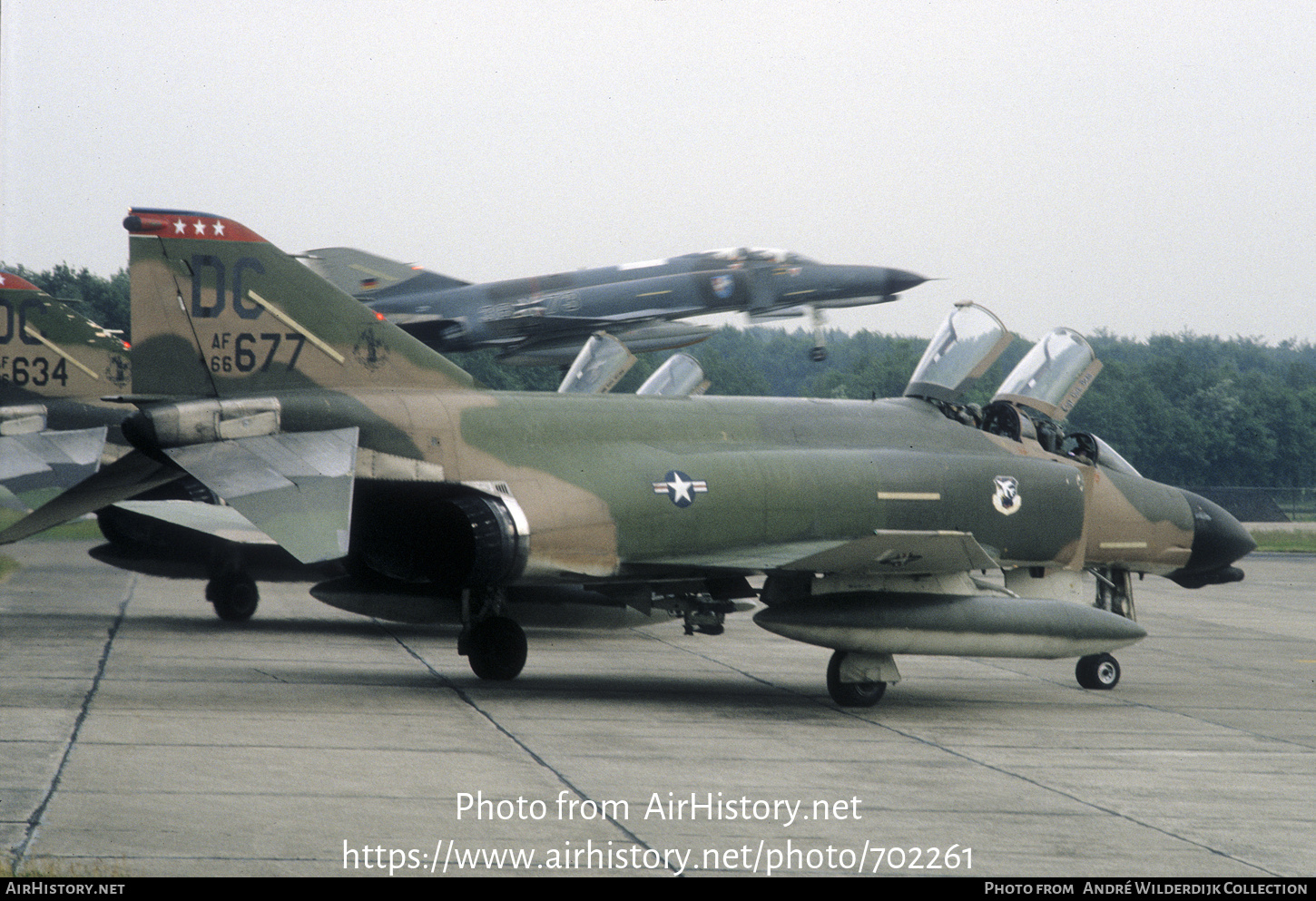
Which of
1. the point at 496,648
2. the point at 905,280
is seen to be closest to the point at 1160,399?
the point at 905,280

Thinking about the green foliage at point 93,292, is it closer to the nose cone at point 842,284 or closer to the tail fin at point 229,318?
the nose cone at point 842,284

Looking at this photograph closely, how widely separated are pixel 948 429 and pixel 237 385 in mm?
6958

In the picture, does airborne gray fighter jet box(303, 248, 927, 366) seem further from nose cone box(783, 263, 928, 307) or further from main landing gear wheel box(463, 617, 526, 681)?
main landing gear wheel box(463, 617, 526, 681)

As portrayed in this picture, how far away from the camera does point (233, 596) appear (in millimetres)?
17906

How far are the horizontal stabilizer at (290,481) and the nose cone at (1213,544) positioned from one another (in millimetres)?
8901

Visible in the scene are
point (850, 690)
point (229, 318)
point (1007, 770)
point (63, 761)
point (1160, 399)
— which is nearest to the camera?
point (63, 761)

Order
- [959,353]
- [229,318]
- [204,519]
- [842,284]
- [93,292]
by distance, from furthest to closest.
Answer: [93,292]
[842,284]
[204,519]
[959,353]
[229,318]

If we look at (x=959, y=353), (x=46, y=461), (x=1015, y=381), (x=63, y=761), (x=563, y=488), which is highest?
(x=959, y=353)

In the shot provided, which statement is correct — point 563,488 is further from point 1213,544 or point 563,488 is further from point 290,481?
point 1213,544

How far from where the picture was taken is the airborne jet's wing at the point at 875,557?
11.5 meters

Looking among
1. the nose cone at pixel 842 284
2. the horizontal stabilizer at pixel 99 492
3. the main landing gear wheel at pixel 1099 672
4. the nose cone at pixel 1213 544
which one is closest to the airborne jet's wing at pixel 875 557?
the main landing gear wheel at pixel 1099 672

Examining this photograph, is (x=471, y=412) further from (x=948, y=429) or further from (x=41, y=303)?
(x=41, y=303)

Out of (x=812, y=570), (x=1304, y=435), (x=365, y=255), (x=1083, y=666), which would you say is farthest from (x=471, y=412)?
(x=1304, y=435)

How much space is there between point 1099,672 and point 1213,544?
2.18m
